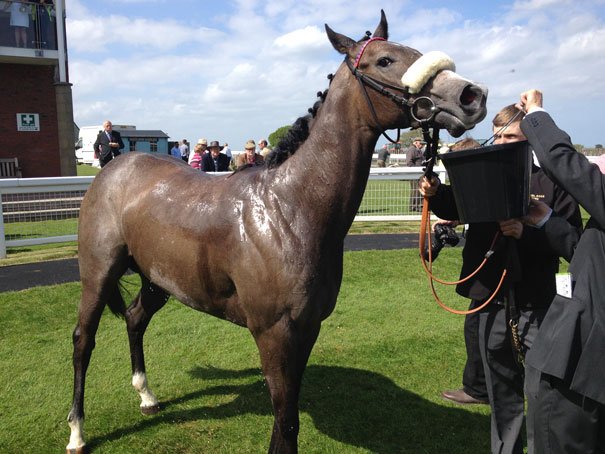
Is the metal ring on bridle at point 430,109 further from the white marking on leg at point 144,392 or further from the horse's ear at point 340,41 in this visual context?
the white marking on leg at point 144,392

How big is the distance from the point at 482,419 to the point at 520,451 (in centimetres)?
94

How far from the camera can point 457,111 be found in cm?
227

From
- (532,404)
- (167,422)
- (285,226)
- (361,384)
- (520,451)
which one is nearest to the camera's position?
(532,404)

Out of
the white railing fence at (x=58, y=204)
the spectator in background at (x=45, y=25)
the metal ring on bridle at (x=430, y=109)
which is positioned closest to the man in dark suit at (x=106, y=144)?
the white railing fence at (x=58, y=204)

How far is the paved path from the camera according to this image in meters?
7.08

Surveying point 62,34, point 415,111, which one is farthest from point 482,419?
point 62,34

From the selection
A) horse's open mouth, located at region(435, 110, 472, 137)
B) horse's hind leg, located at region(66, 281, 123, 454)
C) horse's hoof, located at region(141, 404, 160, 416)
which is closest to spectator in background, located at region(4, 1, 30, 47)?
horse's hind leg, located at region(66, 281, 123, 454)

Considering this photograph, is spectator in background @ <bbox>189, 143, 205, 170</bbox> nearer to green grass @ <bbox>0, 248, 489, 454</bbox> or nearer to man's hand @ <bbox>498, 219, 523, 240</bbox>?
green grass @ <bbox>0, 248, 489, 454</bbox>

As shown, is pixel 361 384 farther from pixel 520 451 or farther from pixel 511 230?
pixel 511 230

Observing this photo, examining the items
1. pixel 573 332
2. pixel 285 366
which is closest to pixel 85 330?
pixel 285 366

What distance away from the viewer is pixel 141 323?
167 inches

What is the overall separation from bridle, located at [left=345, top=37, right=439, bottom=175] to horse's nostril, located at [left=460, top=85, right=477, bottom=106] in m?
0.12

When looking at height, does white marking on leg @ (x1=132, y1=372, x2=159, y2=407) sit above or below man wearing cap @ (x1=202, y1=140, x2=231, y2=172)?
below

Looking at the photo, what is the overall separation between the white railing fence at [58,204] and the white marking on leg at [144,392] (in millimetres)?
6079
